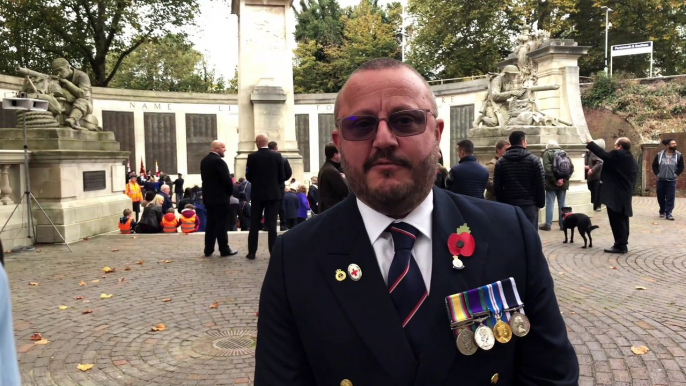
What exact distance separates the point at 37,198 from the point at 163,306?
6363mm

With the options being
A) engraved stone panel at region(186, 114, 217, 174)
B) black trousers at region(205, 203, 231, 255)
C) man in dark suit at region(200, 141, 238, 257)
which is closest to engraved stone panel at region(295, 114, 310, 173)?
engraved stone panel at region(186, 114, 217, 174)

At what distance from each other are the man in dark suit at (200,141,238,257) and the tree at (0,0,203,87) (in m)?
22.4

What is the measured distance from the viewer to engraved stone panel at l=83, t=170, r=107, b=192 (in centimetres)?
1156

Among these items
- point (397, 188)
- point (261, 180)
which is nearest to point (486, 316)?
point (397, 188)

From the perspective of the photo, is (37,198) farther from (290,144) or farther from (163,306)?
(290,144)

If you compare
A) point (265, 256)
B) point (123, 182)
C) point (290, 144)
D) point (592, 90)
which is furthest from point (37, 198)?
point (592, 90)

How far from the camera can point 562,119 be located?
16.6m

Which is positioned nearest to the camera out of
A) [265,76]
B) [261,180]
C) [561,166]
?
[261,180]

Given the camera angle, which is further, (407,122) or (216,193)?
(216,193)

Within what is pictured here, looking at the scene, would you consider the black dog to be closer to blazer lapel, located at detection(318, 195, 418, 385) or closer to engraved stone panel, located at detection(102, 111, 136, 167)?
blazer lapel, located at detection(318, 195, 418, 385)

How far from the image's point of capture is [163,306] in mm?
6039

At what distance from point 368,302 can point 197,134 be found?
25824 millimetres

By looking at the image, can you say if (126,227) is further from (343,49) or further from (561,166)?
(343,49)

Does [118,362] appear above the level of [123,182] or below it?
below
